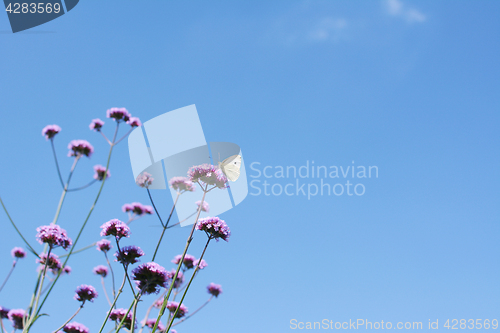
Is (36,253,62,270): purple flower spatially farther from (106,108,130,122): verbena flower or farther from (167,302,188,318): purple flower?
(106,108,130,122): verbena flower

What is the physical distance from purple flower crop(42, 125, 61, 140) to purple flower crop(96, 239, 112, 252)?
155 cm

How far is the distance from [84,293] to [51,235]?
721 mm

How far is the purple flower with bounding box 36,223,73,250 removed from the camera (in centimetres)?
283

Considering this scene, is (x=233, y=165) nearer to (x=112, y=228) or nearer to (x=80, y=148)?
(x=112, y=228)

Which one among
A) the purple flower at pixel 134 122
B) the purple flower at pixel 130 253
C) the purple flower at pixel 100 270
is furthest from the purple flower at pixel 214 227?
the purple flower at pixel 100 270

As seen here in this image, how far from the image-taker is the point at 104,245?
11.6ft

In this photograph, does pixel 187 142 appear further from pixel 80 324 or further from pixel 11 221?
pixel 80 324

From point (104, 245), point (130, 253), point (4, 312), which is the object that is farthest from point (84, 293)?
point (4, 312)

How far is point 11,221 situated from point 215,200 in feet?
5.85

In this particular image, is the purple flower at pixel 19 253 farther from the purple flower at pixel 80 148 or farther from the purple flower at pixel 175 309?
the purple flower at pixel 175 309

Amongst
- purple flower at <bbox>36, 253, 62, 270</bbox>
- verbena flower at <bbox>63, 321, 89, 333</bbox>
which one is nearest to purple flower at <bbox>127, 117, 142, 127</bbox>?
purple flower at <bbox>36, 253, 62, 270</bbox>

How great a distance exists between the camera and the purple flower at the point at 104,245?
3.49m

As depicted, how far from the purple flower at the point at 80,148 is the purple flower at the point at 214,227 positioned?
2422mm

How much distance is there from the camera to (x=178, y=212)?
2826 mm
